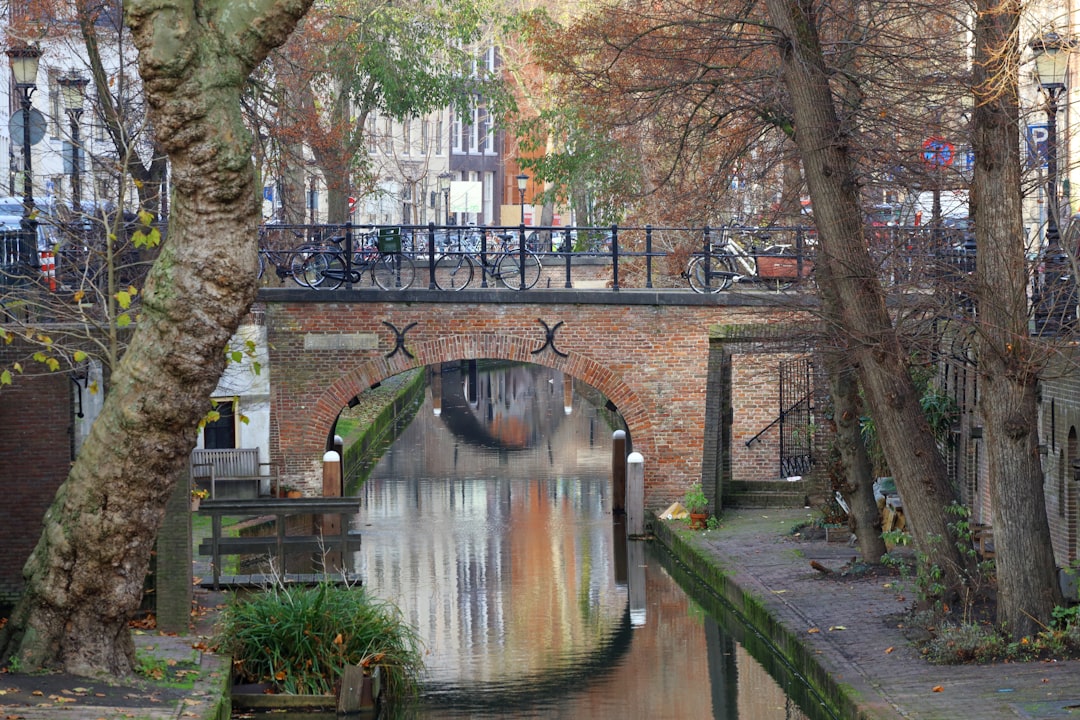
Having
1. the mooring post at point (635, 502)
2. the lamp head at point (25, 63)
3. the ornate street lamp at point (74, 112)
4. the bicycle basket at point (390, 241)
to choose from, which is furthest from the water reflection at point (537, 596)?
the lamp head at point (25, 63)

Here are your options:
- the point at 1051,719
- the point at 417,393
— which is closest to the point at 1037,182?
the point at 1051,719

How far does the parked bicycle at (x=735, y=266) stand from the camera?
76.9ft

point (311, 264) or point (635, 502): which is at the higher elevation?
point (311, 264)

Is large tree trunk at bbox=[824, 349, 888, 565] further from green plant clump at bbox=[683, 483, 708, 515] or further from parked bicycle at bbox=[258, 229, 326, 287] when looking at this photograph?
parked bicycle at bbox=[258, 229, 326, 287]

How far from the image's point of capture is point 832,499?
2027cm

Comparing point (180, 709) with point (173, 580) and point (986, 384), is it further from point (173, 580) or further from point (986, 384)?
point (986, 384)

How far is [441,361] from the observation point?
2395 centimetres

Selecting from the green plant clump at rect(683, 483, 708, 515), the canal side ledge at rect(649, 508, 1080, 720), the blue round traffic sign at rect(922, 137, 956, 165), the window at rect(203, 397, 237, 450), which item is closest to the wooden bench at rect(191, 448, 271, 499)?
the window at rect(203, 397, 237, 450)

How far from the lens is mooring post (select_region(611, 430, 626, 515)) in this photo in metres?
25.3

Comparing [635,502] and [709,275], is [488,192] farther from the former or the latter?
[635,502]

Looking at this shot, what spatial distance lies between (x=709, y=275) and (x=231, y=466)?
7.85 meters

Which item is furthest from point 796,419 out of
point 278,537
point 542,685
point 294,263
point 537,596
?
point 542,685

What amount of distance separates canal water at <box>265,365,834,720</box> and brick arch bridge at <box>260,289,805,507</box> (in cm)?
182

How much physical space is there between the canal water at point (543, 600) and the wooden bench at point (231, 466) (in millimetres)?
1746
